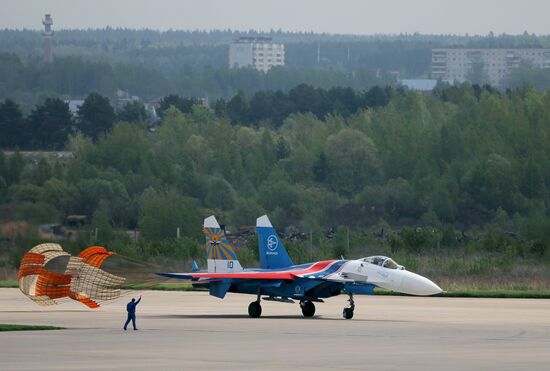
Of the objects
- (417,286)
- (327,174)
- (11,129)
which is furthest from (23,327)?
(11,129)

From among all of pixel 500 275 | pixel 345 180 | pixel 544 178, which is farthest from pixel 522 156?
pixel 500 275

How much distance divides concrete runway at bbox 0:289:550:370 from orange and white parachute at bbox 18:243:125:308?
0.56 m

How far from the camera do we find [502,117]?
13400 centimetres

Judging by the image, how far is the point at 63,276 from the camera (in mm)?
40500

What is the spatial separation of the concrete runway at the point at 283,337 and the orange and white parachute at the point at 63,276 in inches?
22.1

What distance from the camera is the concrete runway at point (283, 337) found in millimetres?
27328

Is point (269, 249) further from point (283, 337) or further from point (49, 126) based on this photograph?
point (49, 126)

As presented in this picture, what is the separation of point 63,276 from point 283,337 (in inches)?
374

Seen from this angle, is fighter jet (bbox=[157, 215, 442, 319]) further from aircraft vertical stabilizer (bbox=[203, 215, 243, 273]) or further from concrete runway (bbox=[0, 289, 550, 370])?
aircraft vertical stabilizer (bbox=[203, 215, 243, 273])

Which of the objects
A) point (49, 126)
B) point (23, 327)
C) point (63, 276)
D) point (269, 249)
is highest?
point (269, 249)

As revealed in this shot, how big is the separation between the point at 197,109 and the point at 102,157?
40879 millimetres

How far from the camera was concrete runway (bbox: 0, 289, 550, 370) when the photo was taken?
27.3 meters

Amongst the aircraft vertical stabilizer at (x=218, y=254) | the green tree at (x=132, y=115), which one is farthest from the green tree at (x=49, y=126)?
the aircraft vertical stabilizer at (x=218, y=254)

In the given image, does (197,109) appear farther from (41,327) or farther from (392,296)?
(41,327)
